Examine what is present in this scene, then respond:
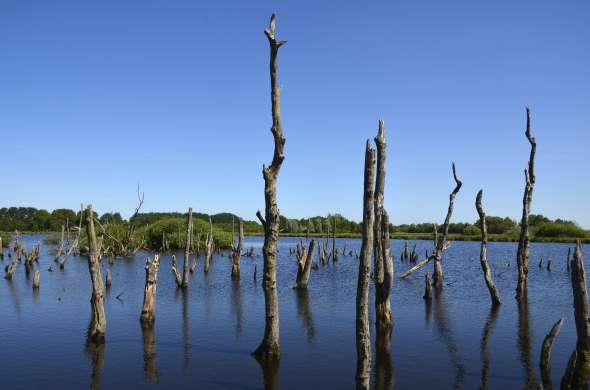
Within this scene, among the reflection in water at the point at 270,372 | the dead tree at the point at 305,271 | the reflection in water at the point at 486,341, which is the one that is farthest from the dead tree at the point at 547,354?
the dead tree at the point at 305,271

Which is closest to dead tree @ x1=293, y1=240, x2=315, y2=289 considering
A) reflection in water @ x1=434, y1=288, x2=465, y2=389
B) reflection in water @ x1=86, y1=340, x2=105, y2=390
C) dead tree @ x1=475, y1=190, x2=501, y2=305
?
reflection in water @ x1=434, y1=288, x2=465, y2=389

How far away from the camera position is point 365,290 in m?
11.3

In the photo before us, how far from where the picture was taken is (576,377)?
11438mm

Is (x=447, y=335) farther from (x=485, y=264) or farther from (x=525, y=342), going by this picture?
(x=485, y=264)

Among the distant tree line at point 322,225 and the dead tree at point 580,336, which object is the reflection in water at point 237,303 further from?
the distant tree line at point 322,225

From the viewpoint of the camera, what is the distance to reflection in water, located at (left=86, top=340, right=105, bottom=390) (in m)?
12.4

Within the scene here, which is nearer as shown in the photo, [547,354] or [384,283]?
[547,354]

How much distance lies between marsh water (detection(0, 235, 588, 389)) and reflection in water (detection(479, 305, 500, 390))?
0.04 metres

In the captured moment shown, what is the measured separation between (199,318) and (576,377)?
14.0 m

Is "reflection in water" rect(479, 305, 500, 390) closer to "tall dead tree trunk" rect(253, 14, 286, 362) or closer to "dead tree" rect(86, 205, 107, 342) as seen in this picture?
"tall dead tree trunk" rect(253, 14, 286, 362)

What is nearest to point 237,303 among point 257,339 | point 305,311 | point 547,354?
point 305,311

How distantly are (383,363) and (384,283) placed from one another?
11.0 feet

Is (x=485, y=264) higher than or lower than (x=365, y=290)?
lower

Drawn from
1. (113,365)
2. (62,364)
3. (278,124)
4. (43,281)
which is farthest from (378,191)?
(43,281)
